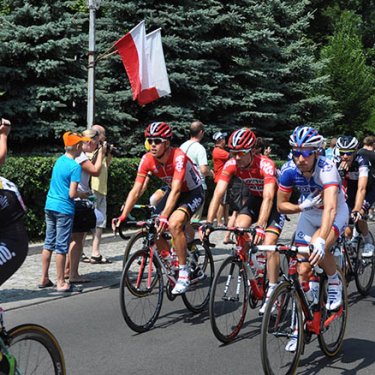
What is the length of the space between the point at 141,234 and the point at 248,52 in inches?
684

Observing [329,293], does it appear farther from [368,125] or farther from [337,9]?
[337,9]

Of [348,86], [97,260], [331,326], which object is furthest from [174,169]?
[348,86]

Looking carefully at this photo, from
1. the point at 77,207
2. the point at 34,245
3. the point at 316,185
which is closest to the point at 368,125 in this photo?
the point at 34,245

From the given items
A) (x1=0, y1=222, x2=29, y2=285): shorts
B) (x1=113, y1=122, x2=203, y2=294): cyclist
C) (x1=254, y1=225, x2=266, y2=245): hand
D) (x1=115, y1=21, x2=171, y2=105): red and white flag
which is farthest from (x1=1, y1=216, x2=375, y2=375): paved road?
(x1=115, y1=21, x2=171, y2=105): red and white flag

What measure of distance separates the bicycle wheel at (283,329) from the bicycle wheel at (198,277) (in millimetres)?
2331

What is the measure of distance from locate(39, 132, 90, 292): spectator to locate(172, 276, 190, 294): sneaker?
1842mm

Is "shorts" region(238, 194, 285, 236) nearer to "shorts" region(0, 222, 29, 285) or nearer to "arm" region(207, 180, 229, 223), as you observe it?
"arm" region(207, 180, 229, 223)

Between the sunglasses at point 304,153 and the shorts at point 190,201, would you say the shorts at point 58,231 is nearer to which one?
the shorts at point 190,201

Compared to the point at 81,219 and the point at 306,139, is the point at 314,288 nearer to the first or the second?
the point at 306,139

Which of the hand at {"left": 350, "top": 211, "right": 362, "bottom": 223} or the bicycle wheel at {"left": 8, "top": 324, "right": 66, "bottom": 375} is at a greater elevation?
the bicycle wheel at {"left": 8, "top": 324, "right": 66, "bottom": 375}

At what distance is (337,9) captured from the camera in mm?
50188

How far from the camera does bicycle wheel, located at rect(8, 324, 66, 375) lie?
414 centimetres

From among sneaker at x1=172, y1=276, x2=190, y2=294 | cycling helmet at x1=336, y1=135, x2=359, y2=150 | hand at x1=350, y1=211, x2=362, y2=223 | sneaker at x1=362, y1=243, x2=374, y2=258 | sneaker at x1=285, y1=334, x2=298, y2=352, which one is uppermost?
cycling helmet at x1=336, y1=135, x2=359, y2=150

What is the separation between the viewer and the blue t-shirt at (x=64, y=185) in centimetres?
878
